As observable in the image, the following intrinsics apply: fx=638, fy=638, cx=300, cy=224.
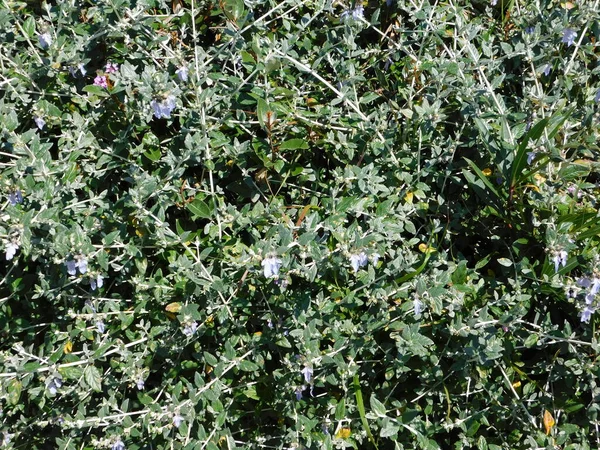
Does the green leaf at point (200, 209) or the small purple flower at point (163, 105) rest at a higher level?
Answer: the small purple flower at point (163, 105)

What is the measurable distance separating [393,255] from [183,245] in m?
0.80

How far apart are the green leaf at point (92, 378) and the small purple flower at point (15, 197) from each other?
679mm

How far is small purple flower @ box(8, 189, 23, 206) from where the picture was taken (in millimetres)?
2182

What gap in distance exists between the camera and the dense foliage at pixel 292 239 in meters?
2.30

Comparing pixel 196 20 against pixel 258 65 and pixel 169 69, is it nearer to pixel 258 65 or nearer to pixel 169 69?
pixel 169 69

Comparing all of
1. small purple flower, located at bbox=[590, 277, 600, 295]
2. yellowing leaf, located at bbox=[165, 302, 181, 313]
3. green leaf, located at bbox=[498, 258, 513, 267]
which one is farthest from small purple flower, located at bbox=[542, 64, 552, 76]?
yellowing leaf, located at bbox=[165, 302, 181, 313]

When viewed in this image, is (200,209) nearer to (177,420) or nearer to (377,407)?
(177,420)

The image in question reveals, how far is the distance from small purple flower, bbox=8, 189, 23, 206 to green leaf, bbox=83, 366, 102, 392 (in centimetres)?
68

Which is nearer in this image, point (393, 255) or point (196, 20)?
point (393, 255)

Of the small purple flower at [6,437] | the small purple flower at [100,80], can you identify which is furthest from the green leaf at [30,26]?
the small purple flower at [6,437]

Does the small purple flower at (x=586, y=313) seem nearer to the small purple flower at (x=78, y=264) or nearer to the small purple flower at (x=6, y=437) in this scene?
the small purple flower at (x=78, y=264)

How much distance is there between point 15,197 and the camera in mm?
2193

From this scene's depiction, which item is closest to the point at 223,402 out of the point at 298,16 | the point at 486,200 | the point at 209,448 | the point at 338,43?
the point at 209,448

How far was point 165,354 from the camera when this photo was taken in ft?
8.05
